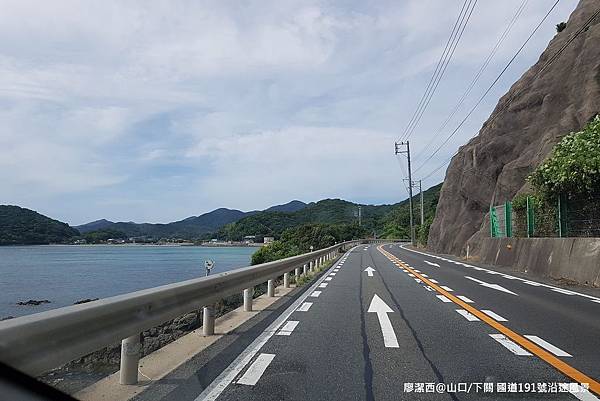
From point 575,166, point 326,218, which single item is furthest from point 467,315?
point 326,218

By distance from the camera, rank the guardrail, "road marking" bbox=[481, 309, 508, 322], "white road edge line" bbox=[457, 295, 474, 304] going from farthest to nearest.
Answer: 1. "white road edge line" bbox=[457, 295, 474, 304]
2. "road marking" bbox=[481, 309, 508, 322]
3. the guardrail

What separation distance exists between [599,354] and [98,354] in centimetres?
691

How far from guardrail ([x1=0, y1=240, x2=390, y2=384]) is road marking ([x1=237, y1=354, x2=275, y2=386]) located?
1.15 metres

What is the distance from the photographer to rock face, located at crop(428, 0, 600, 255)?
1407 inches

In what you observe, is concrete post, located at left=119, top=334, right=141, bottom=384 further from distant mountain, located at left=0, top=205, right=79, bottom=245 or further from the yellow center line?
distant mountain, located at left=0, top=205, right=79, bottom=245

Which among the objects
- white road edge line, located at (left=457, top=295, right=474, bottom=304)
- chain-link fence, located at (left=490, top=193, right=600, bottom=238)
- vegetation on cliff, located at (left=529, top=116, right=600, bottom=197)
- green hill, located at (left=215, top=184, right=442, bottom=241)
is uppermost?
green hill, located at (left=215, top=184, right=442, bottom=241)

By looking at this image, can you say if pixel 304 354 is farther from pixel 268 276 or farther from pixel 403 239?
pixel 403 239

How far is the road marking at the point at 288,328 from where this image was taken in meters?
8.45

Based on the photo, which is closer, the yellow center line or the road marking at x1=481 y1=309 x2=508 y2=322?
the yellow center line

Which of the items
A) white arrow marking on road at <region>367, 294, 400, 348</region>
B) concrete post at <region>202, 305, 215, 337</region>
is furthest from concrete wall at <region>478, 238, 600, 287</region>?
concrete post at <region>202, 305, 215, 337</region>

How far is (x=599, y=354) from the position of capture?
676 centimetres

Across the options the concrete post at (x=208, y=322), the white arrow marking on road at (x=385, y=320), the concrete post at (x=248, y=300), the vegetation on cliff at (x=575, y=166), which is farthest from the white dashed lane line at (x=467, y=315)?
the vegetation on cliff at (x=575, y=166)

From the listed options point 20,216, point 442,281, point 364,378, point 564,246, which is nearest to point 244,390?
point 364,378

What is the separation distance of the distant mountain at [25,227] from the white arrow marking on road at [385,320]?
49485mm
